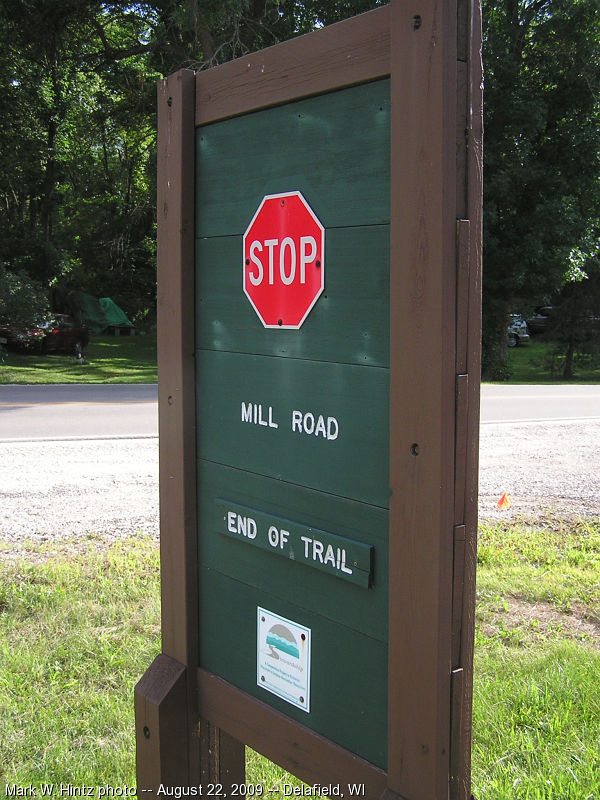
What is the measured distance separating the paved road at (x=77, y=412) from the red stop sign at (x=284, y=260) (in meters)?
8.60

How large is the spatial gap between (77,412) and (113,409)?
2.01 feet

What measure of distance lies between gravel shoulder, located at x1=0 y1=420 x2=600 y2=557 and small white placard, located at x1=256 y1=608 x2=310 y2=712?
11.7ft

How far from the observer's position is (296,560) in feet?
7.25

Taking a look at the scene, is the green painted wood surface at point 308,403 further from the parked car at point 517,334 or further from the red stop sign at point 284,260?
the parked car at point 517,334

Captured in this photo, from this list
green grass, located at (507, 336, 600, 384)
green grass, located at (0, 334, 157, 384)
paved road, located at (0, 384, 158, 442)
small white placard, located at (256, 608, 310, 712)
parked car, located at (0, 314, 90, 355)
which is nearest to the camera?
small white placard, located at (256, 608, 310, 712)

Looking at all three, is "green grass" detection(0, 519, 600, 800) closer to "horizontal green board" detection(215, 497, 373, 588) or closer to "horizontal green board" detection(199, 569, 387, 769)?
"horizontal green board" detection(199, 569, 387, 769)

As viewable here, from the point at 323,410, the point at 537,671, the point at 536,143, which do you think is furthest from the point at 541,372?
the point at 323,410

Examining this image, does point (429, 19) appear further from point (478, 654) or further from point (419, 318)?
point (478, 654)

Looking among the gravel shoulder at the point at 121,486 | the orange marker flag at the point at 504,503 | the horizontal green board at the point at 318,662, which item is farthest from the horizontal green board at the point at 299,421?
the orange marker flag at the point at 504,503

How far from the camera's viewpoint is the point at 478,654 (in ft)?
13.4

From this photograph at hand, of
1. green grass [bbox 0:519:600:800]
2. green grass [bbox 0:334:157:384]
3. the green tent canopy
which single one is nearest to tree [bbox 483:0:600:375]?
green grass [bbox 0:334:157:384]

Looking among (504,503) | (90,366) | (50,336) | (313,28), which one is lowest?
(504,503)

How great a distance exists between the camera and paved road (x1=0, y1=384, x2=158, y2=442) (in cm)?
1110

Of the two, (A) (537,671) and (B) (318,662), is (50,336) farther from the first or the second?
(B) (318,662)
